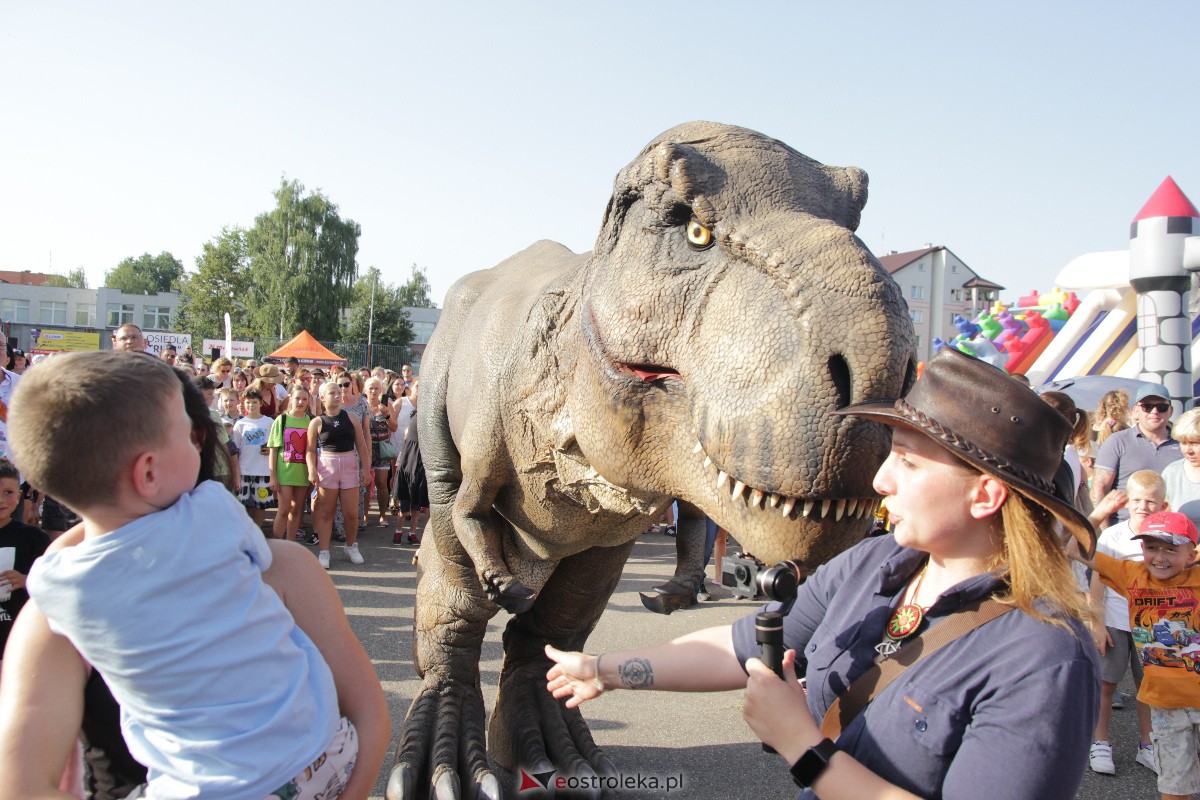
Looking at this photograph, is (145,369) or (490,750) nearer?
(145,369)

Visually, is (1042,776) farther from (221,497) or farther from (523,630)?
(523,630)

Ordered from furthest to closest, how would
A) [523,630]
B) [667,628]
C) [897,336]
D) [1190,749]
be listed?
[667,628], [523,630], [1190,749], [897,336]

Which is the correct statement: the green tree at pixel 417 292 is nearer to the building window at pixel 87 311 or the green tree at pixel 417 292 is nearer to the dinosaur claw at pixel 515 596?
the building window at pixel 87 311

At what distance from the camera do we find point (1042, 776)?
1.16 m

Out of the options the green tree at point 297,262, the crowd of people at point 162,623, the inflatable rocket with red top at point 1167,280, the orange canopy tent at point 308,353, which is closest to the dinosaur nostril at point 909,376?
the crowd of people at point 162,623

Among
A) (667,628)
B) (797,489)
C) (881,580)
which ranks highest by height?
(797,489)

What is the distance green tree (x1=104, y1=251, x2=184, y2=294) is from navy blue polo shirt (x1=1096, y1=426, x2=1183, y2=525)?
89.9 m

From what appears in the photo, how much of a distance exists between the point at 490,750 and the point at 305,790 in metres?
2.38

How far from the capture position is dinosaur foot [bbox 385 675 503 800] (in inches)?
116

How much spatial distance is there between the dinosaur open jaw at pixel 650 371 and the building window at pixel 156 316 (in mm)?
70031

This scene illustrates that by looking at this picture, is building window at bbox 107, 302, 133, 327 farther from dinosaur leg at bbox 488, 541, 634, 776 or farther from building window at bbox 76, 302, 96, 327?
dinosaur leg at bbox 488, 541, 634, 776

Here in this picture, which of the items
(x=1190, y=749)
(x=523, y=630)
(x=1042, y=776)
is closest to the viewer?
(x=1042, y=776)

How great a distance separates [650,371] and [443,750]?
1.80 metres

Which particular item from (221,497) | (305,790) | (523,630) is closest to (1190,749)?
(523,630)
